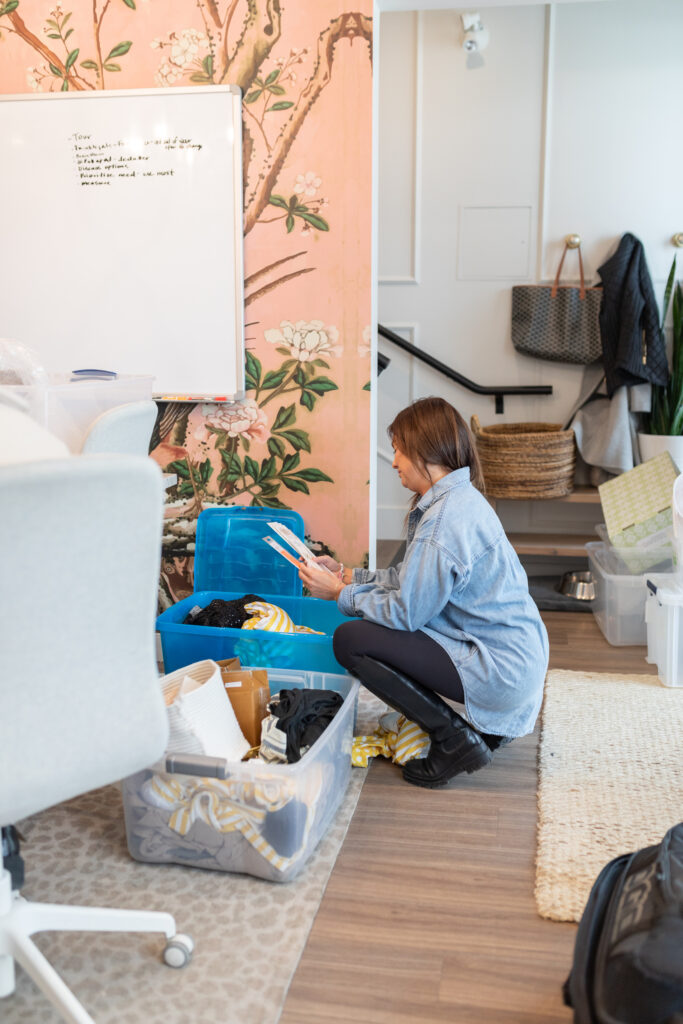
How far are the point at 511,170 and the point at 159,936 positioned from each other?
11.2 feet

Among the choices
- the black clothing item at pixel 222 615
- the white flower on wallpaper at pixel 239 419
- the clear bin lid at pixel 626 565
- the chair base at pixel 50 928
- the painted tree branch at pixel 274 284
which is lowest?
the chair base at pixel 50 928

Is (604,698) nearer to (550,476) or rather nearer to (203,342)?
(550,476)

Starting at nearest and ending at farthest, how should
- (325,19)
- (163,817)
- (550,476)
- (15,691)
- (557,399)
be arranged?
(15,691)
(163,817)
(325,19)
(550,476)
(557,399)

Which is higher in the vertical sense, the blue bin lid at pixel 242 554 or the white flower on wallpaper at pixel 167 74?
the white flower on wallpaper at pixel 167 74

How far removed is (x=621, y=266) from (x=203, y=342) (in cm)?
190

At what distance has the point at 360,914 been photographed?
68.5 inches

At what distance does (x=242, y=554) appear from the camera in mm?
2924

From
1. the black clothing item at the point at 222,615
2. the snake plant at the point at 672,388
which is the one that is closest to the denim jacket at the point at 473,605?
the black clothing item at the point at 222,615

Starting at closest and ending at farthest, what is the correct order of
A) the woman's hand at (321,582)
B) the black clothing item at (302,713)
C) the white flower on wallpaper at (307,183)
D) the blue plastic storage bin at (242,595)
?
the black clothing item at (302,713)
the woman's hand at (321,582)
the blue plastic storage bin at (242,595)
the white flower on wallpaper at (307,183)

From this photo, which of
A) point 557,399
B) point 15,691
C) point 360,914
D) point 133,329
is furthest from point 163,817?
point 557,399

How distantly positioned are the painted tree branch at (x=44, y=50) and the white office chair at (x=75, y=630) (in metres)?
2.26

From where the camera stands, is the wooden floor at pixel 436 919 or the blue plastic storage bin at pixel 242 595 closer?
the wooden floor at pixel 436 919

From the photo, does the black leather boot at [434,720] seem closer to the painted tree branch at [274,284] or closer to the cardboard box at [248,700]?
the cardboard box at [248,700]

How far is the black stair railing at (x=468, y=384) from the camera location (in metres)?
4.14
